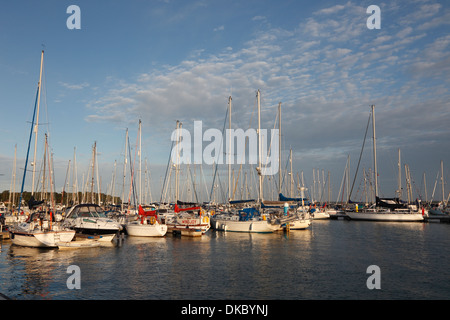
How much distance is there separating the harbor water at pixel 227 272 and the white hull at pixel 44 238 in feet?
1.91

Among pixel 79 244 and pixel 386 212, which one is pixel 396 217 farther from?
pixel 79 244

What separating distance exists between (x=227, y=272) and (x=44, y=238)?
18172mm

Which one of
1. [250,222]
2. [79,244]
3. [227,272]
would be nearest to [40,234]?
[79,244]

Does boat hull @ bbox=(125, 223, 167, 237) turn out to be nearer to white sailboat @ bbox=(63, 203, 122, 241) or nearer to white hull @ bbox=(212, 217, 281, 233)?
white sailboat @ bbox=(63, 203, 122, 241)

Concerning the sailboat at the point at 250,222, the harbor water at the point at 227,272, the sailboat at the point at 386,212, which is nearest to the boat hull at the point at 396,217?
the sailboat at the point at 386,212

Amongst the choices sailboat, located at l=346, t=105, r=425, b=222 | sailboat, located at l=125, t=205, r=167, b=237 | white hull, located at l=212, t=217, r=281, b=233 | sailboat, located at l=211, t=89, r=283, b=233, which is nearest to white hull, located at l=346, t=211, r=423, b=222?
sailboat, located at l=346, t=105, r=425, b=222

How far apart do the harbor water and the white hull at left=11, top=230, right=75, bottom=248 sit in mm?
582

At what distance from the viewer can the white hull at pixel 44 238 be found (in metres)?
29.5

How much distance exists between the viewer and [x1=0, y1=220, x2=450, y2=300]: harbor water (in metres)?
17.4

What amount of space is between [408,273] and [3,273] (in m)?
27.2

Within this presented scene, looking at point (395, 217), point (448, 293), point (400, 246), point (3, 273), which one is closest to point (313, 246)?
point (400, 246)

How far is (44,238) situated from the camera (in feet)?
96.8

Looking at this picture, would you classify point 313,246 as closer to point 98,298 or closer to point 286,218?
point 286,218

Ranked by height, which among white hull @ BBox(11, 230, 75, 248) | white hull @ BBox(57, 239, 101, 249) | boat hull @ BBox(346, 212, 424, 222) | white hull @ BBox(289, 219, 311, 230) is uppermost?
white hull @ BBox(11, 230, 75, 248)
